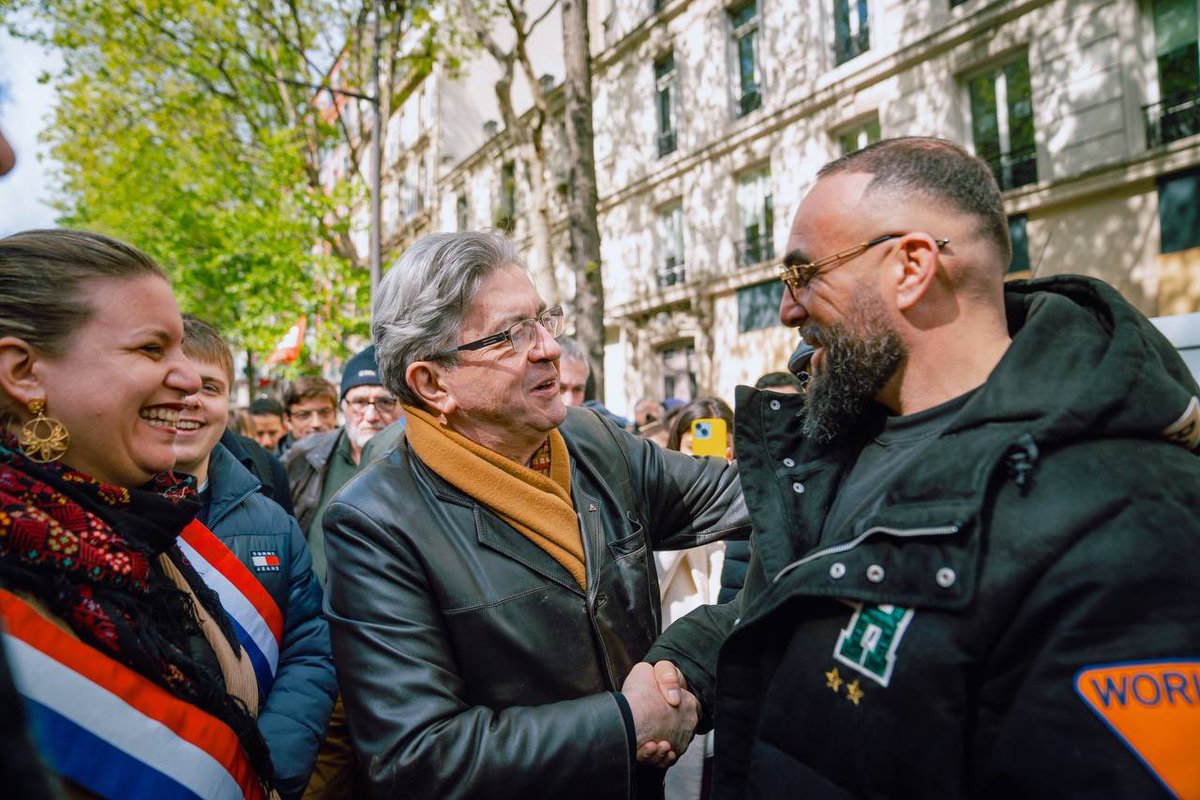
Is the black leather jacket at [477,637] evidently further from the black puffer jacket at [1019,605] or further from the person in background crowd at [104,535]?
the black puffer jacket at [1019,605]

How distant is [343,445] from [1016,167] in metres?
11.1

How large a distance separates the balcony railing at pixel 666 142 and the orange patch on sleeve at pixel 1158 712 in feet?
60.5

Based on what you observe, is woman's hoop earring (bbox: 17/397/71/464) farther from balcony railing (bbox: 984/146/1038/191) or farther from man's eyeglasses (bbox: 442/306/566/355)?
balcony railing (bbox: 984/146/1038/191)

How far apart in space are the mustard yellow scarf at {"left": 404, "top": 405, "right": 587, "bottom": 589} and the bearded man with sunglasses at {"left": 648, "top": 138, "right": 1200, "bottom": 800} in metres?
0.47

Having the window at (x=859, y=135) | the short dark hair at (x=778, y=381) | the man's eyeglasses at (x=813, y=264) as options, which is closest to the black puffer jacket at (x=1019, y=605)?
the man's eyeglasses at (x=813, y=264)

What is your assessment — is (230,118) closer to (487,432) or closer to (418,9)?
(418,9)

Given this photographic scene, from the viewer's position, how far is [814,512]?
5.64ft

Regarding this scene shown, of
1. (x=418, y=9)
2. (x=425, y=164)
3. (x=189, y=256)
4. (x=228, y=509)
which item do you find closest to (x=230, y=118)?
(x=189, y=256)

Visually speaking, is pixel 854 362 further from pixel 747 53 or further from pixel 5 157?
pixel 747 53

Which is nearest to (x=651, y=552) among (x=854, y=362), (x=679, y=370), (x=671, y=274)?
(x=854, y=362)

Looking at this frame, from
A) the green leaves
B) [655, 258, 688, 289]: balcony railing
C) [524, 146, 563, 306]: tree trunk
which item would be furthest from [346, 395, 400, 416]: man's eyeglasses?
[655, 258, 688, 289]: balcony railing

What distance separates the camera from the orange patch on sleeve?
106 cm

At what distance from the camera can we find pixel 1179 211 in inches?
389

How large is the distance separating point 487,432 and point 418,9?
11874mm
